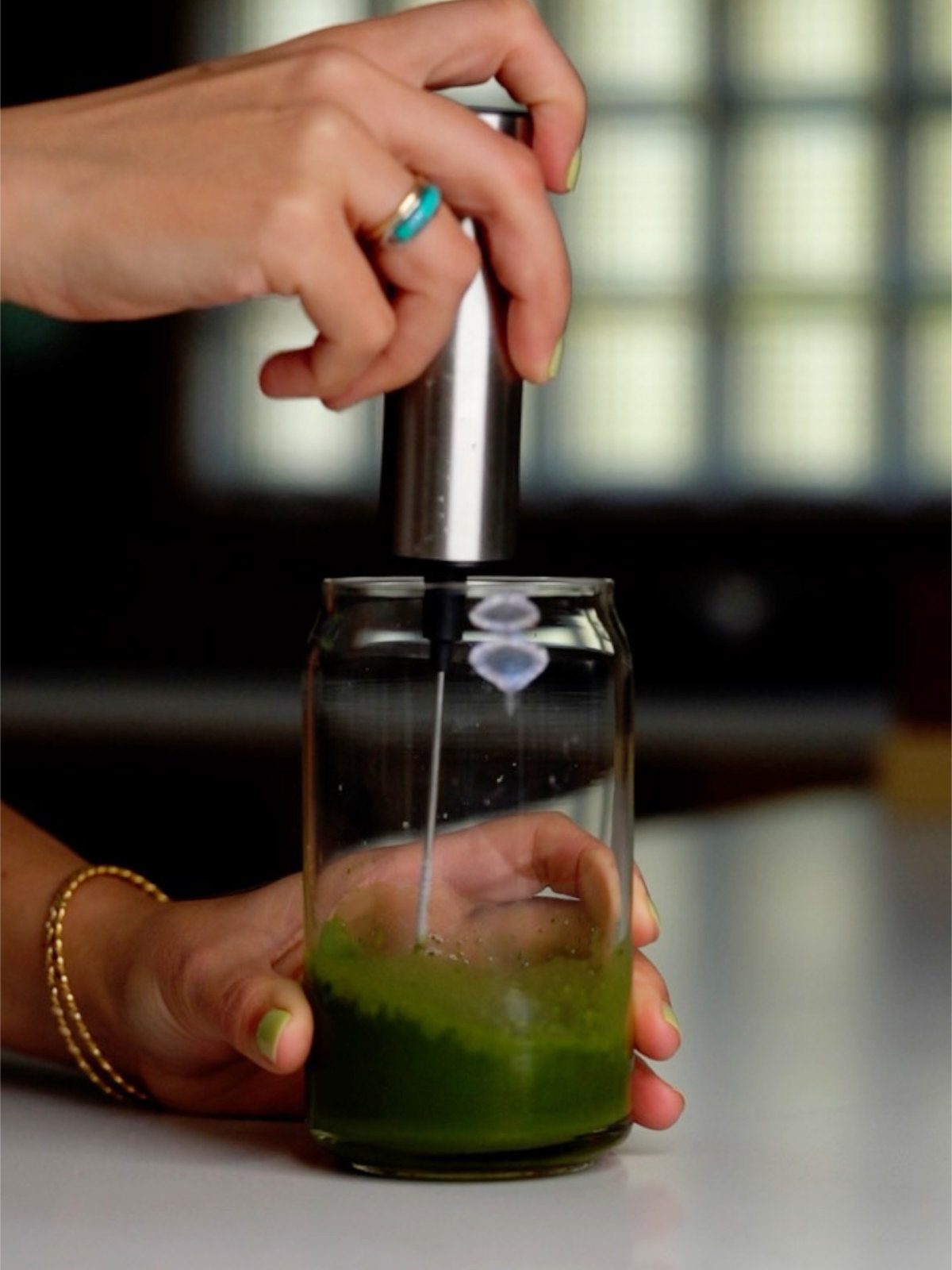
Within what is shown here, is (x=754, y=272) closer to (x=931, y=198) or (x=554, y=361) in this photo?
(x=931, y=198)

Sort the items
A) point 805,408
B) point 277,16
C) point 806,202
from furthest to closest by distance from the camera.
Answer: point 277,16 < point 806,202 < point 805,408

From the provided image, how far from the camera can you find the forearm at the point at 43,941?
0.74 metres

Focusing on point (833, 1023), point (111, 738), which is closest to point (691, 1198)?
point (833, 1023)

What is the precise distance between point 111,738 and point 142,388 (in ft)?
4.15

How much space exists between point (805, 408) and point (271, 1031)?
5619mm

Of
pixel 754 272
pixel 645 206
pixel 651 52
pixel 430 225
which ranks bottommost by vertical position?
pixel 430 225

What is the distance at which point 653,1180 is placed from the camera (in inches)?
23.3

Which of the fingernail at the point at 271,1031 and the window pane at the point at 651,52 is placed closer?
the fingernail at the point at 271,1031

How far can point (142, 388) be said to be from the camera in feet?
21.0

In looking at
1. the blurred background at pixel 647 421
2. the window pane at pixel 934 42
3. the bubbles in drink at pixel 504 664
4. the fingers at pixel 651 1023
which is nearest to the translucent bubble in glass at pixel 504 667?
the bubbles in drink at pixel 504 664

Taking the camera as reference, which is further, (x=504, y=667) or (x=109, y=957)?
(x=109, y=957)

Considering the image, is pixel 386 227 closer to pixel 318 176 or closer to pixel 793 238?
pixel 318 176

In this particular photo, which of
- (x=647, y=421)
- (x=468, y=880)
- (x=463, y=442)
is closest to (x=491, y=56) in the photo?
(x=463, y=442)

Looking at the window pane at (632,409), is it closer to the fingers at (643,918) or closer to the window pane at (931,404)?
the window pane at (931,404)
